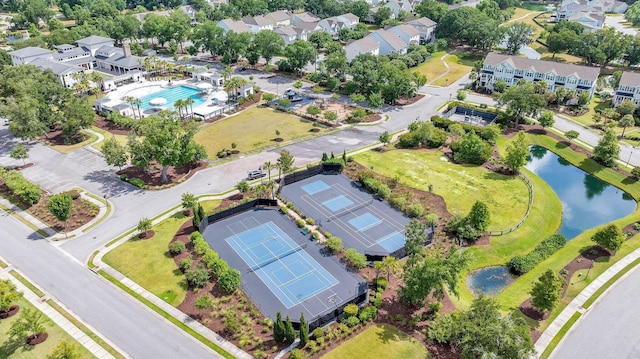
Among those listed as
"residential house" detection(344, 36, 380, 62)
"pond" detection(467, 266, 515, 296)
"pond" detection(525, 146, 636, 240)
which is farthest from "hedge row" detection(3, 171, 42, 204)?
"residential house" detection(344, 36, 380, 62)

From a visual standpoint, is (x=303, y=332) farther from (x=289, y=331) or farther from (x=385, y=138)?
(x=385, y=138)

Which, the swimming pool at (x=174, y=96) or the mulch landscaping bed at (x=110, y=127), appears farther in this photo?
the swimming pool at (x=174, y=96)

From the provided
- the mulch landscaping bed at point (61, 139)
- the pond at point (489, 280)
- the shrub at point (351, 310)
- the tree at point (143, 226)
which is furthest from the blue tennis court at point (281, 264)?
the mulch landscaping bed at point (61, 139)

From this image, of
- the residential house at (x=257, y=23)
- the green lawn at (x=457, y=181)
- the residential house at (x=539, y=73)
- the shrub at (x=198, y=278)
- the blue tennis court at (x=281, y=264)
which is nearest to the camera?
the shrub at (x=198, y=278)

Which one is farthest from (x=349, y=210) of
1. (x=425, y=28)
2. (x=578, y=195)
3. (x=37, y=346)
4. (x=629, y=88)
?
(x=425, y=28)

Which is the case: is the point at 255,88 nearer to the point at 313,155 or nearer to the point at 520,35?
the point at 313,155

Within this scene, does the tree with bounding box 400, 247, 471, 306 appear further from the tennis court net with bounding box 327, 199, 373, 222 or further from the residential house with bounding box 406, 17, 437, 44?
the residential house with bounding box 406, 17, 437, 44

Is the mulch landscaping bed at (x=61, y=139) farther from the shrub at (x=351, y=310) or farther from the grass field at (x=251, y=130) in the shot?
the shrub at (x=351, y=310)

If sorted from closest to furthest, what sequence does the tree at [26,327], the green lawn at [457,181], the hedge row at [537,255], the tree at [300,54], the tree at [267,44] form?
the tree at [26,327] < the hedge row at [537,255] < the green lawn at [457,181] < the tree at [300,54] < the tree at [267,44]
